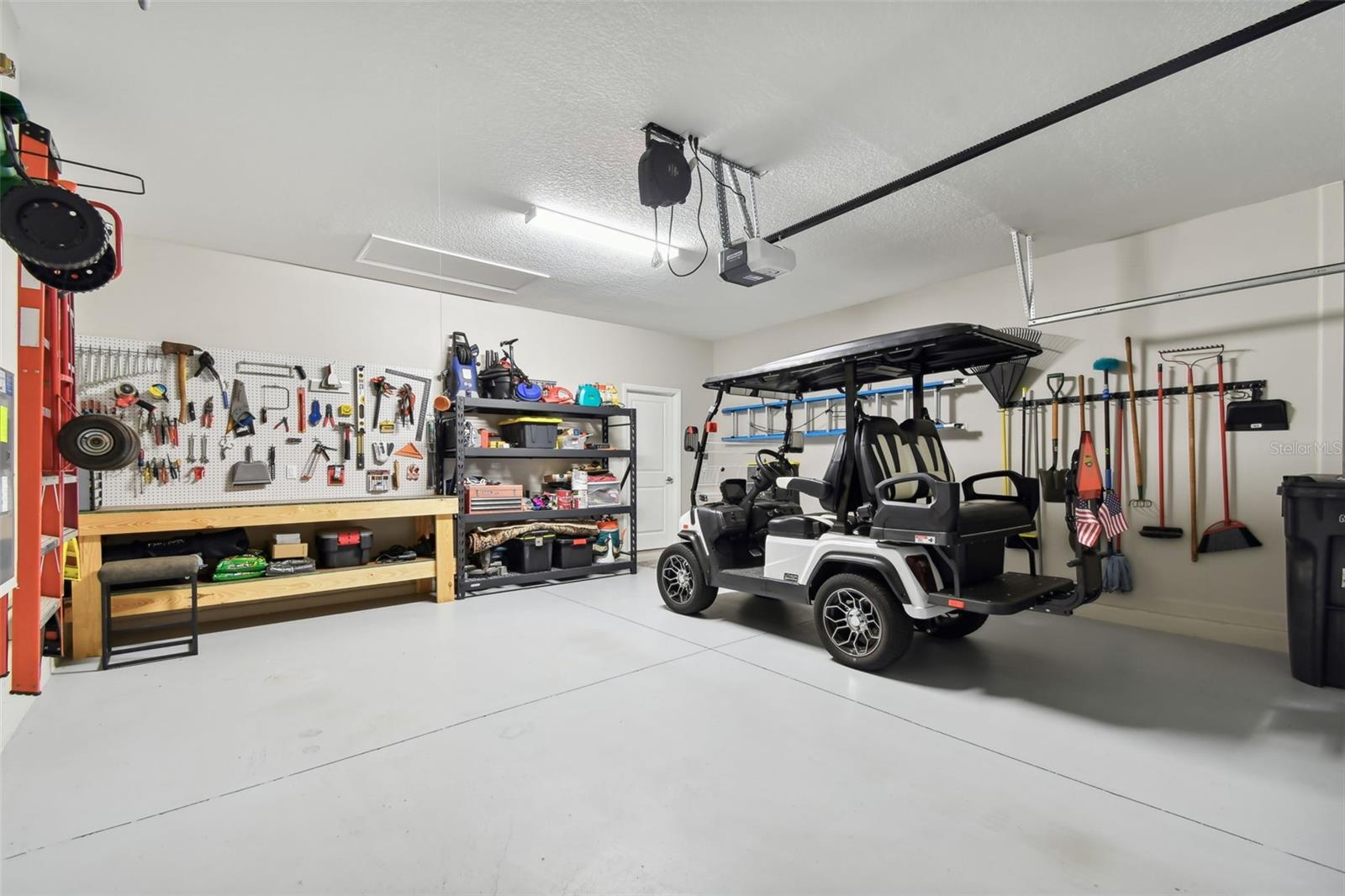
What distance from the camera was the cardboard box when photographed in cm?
439

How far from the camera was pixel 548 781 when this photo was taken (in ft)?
6.95

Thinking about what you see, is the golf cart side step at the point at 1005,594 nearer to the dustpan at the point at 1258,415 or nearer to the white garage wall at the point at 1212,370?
the white garage wall at the point at 1212,370

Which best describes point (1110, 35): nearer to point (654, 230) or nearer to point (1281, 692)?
point (654, 230)

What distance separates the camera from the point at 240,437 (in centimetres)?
460

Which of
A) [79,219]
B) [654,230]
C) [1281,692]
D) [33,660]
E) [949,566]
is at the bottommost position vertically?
[1281,692]

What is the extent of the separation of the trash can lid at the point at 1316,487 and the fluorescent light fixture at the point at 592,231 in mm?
3980

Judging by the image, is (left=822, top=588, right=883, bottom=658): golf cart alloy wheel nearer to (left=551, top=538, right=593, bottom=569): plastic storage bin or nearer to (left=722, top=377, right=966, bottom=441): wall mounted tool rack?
(left=722, top=377, right=966, bottom=441): wall mounted tool rack

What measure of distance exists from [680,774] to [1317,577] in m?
3.50

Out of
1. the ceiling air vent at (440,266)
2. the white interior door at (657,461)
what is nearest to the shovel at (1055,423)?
the white interior door at (657,461)

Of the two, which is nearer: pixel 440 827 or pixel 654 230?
pixel 440 827

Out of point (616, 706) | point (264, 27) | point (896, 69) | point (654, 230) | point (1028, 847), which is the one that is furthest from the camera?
point (654, 230)

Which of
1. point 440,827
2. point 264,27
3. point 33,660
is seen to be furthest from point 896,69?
point 33,660

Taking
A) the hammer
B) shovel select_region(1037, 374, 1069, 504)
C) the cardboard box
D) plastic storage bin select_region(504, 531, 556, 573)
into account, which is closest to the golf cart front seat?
shovel select_region(1037, 374, 1069, 504)

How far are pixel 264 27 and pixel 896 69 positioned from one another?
2606 millimetres
